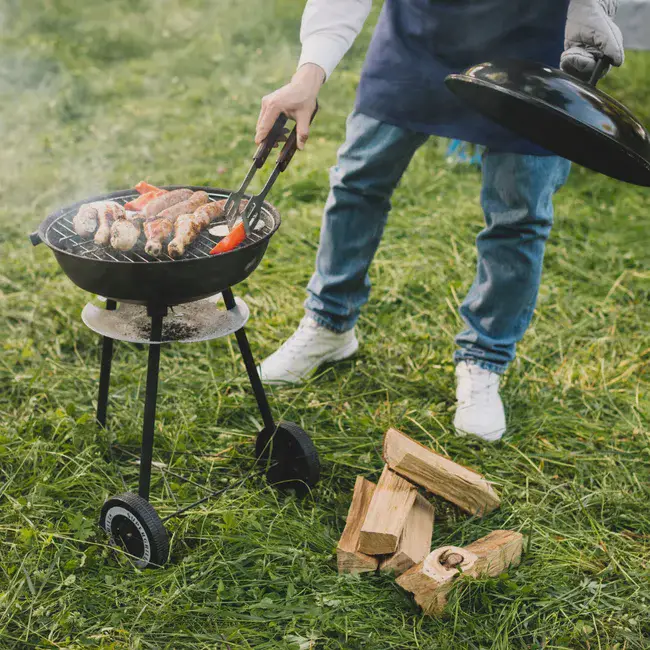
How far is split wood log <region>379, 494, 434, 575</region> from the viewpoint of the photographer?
7.20 ft

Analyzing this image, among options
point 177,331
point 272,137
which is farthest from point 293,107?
point 177,331

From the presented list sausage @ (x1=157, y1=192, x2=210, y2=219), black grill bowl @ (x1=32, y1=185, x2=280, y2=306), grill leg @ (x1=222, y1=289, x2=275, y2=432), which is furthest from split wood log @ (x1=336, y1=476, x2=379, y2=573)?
sausage @ (x1=157, y1=192, x2=210, y2=219)

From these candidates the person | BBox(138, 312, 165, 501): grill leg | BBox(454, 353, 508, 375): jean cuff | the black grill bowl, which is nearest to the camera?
the black grill bowl

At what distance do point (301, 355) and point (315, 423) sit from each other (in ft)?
1.20

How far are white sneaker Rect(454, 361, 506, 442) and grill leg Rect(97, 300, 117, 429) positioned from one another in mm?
1359

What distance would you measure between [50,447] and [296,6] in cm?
671

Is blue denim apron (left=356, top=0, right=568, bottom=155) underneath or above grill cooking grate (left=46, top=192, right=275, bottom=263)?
above

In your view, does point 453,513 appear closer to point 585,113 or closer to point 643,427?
point 643,427

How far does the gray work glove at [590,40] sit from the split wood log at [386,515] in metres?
1.36

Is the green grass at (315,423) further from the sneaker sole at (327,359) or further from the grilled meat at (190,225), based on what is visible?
the grilled meat at (190,225)

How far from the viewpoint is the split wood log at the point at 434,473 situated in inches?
94.7

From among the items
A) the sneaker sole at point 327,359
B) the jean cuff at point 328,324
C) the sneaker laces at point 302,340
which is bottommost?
the sneaker sole at point 327,359

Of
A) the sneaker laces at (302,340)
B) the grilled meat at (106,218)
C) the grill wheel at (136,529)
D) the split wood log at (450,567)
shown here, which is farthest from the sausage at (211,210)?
the split wood log at (450,567)

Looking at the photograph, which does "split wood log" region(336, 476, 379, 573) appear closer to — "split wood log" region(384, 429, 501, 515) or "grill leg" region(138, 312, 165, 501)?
"split wood log" region(384, 429, 501, 515)
